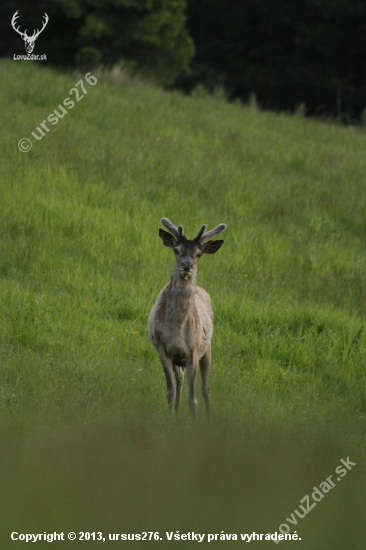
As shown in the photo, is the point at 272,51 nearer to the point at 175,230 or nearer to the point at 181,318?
the point at 175,230

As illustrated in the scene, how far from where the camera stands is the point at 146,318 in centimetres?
1036

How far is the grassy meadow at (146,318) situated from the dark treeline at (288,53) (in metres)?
17.8

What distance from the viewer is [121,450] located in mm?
6887

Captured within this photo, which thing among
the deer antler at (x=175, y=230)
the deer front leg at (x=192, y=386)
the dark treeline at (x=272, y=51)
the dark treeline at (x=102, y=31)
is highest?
the dark treeline at (x=272, y=51)

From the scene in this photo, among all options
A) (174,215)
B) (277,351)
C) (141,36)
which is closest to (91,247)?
(174,215)

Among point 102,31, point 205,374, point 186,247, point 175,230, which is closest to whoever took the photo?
point 186,247

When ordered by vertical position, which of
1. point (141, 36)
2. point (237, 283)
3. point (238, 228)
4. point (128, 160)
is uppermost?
point (141, 36)

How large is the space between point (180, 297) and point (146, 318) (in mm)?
2534

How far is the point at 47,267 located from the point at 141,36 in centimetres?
1803

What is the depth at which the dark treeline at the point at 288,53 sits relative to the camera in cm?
3678

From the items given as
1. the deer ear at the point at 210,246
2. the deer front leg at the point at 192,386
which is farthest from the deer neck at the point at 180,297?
the deer front leg at the point at 192,386

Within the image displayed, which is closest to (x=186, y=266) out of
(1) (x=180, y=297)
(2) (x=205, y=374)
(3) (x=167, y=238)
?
(1) (x=180, y=297)

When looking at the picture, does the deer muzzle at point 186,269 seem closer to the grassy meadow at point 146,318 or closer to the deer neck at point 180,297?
the deer neck at point 180,297

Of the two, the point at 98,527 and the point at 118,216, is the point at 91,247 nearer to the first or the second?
the point at 118,216
